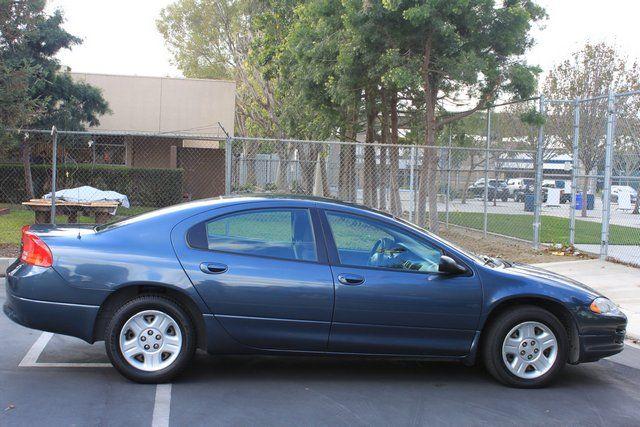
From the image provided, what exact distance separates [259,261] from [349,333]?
2.99 ft

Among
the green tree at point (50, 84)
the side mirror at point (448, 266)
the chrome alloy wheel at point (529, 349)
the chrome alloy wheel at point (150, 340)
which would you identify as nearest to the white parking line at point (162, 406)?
the chrome alloy wheel at point (150, 340)

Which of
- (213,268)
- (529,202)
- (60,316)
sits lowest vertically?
(60,316)

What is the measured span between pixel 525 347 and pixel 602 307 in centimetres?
76

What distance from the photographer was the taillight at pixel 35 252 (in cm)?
501

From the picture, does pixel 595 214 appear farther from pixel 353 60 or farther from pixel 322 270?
pixel 322 270

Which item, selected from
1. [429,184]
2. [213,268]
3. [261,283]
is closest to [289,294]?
[261,283]

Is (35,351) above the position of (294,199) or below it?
below

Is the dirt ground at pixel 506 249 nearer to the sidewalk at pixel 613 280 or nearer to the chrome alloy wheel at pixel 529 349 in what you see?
the sidewalk at pixel 613 280

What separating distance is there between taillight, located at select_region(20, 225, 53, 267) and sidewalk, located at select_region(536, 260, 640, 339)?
638cm

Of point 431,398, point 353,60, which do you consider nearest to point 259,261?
point 431,398

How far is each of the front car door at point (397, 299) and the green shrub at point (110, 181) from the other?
55.0 ft

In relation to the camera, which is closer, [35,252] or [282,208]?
[35,252]

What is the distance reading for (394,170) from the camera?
1391cm

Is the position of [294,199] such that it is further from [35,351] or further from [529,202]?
[529,202]
